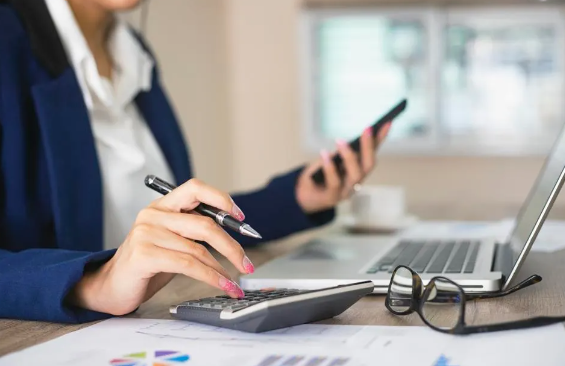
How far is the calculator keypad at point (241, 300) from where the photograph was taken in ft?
2.40

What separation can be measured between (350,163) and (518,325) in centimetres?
68

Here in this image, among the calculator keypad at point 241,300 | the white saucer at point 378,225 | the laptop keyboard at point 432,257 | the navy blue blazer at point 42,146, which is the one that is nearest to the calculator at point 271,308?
the calculator keypad at point 241,300

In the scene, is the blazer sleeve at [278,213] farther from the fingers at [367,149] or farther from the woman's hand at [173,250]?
the woman's hand at [173,250]

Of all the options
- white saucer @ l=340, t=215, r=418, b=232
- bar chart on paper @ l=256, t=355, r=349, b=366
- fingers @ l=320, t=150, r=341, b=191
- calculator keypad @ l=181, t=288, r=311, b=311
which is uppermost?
fingers @ l=320, t=150, r=341, b=191

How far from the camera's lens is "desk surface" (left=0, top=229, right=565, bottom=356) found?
76cm

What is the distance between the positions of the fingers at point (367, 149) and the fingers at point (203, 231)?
2.01 feet

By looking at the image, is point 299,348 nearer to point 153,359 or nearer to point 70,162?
point 153,359

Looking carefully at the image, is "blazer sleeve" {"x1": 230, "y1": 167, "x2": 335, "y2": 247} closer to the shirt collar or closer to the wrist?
the shirt collar

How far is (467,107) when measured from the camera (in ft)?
13.2

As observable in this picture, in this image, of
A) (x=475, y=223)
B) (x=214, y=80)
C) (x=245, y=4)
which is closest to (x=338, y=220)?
(x=475, y=223)

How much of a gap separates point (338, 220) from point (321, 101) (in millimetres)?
2394

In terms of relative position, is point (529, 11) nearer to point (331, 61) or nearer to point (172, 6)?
point (331, 61)

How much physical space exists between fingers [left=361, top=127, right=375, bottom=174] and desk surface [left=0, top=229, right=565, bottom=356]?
41cm

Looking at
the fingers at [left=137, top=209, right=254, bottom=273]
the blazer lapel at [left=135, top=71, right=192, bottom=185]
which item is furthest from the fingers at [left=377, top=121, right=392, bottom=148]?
the fingers at [left=137, top=209, right=254, bottom=273]
